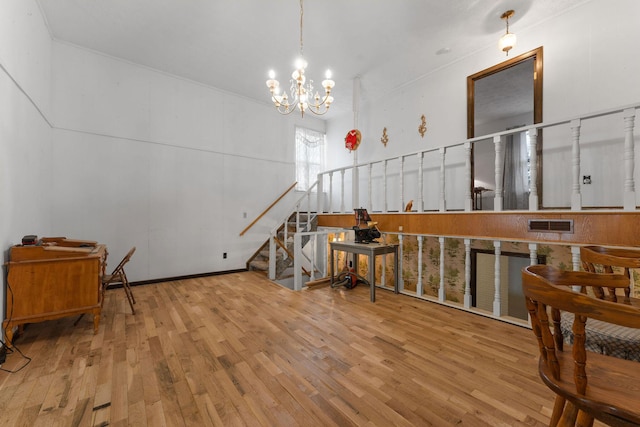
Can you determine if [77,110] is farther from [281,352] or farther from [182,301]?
[281,352]

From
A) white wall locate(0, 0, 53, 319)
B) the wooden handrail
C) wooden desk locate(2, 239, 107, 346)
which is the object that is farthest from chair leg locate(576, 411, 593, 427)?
the wooden handrail

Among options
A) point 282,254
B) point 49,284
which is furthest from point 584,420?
point 282,254

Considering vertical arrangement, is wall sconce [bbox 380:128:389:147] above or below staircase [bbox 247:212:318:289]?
above

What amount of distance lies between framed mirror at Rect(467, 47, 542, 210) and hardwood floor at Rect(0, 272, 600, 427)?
282 centimetres

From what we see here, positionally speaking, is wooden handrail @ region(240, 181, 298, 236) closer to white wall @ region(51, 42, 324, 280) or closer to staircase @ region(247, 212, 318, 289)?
white wall @ region(51, 42, 324, 280)

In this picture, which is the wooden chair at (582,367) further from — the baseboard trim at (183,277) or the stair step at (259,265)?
the baseboard trim at (183,277)

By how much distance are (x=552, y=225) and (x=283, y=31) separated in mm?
4217

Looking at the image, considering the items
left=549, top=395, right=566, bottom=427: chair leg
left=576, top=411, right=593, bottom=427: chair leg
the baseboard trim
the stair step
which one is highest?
left=576, top=411, right=593, bottom=427: chair leg

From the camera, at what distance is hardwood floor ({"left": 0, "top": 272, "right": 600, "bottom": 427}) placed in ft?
5.16

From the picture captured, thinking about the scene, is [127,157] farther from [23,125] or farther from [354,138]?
[354,138]

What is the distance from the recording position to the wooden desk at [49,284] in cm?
242

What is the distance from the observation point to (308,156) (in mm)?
7227

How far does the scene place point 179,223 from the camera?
16.5 feet

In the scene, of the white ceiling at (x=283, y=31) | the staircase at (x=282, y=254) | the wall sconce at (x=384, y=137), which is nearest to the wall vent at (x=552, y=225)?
the white ceiling at (x=283, y=31)
